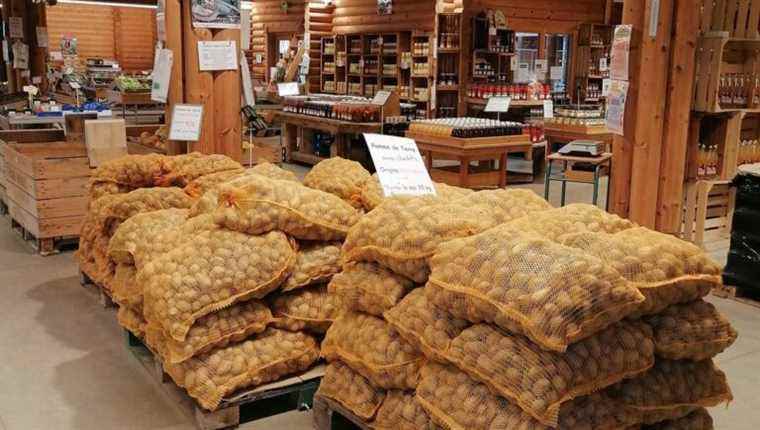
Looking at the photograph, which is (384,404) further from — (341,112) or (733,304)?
(341,112)

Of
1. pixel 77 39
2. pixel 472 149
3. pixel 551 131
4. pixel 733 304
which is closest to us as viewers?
pixel 733 304

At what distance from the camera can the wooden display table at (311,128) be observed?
10094 mm

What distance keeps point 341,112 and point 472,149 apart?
245 cm

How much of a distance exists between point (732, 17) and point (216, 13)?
4.11 metres

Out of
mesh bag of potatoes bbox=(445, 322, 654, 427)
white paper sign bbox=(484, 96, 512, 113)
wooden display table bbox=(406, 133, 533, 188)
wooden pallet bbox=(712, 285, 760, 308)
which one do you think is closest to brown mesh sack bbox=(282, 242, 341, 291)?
mesh bag of potatoes bbox=(445, 322, 654, 427)

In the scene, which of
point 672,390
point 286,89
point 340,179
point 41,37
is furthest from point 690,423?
point 41,37

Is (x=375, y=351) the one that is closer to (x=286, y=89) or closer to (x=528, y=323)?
(x=528, y=323)

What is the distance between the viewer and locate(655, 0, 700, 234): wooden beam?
5664 mm

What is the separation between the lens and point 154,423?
3320mm

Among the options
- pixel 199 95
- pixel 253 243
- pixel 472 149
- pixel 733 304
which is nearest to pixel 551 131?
pixel 472 149

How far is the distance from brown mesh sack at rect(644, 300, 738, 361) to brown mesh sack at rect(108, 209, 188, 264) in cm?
246

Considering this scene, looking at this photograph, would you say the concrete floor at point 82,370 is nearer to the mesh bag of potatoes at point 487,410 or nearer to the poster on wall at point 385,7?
the mesh bag of potatoes at point 487,410

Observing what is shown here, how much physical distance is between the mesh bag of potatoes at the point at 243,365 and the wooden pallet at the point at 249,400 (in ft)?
0.15

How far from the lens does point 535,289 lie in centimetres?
218
